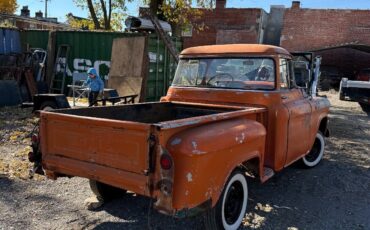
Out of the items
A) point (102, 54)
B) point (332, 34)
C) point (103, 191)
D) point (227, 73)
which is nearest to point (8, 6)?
point (102, 54)

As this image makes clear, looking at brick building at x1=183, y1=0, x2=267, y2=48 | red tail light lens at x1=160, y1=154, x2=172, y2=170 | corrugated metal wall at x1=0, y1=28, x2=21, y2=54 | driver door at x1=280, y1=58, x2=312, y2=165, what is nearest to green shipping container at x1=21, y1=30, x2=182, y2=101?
corrugated metal wall at x1=0, y1=28, x2=21, y2=54

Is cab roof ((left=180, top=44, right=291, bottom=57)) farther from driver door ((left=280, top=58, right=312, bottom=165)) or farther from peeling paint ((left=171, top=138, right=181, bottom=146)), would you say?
peeling paint ((left=171, top=138, right=181, bottom=146))

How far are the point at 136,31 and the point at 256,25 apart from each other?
1391 cm

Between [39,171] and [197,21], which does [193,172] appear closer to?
[39,171]

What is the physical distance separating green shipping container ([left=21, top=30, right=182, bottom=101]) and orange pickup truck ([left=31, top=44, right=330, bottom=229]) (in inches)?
255

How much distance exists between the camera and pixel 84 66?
1320 cm

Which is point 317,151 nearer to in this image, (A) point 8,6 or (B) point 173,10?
(B) point 173,10

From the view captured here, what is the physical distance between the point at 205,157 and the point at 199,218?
1.22 meters

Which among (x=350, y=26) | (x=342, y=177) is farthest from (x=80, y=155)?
(x=350, y=26)

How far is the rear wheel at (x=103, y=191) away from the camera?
14.0 ft

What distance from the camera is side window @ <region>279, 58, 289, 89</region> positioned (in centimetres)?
482

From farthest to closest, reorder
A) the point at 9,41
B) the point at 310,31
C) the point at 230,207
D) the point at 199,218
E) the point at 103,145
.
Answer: the point at 310,31 → the point at 9,41 → the point at 199,218 → the point at 230,207 → the point at 103,145

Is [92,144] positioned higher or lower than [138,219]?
higher

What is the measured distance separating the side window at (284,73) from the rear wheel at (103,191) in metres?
2.48
